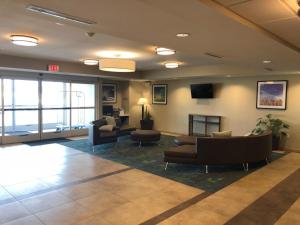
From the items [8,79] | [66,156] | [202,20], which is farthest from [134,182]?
[8,79]

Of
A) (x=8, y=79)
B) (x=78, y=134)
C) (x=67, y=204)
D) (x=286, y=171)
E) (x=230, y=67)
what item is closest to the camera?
(x=67, y=204)

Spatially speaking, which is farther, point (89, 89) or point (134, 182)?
point (89, 89)

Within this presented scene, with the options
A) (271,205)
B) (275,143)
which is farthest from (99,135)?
(275,143)

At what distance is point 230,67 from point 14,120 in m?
7.11

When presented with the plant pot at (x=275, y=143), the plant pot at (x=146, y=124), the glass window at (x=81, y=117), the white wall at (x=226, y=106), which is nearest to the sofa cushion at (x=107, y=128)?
the glass window at (x=81, y=117)

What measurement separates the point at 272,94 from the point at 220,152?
362 cm

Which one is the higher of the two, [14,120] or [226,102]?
[226,102]

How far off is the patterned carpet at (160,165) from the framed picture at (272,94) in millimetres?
1554

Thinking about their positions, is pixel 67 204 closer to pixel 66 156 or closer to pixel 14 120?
pixel 66 156

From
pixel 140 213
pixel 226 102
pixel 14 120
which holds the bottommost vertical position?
pixel 140 213

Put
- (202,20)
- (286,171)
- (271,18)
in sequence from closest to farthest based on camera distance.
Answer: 1. (202,20)
2. (271,18)
3. (286,171)

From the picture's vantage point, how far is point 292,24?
2666 millimetres

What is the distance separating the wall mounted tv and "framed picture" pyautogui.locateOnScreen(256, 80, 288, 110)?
5.34 feet

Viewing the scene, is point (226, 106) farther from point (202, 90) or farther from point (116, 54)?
point (116, 54)
